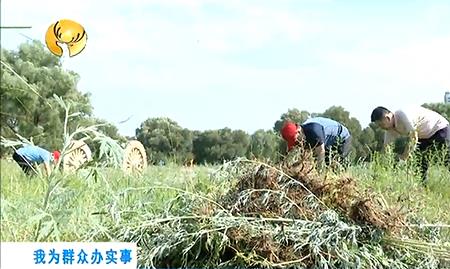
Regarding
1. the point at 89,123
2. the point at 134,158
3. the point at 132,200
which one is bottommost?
the point at 132,200

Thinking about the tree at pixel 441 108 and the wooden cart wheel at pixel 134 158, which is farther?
the tree at pixel 441 108

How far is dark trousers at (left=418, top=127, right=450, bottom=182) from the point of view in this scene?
2.43 m

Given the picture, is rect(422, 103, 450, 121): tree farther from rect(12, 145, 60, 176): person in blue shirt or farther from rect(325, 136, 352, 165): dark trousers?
rect(12, 145, 60, 176): person in blue shirt

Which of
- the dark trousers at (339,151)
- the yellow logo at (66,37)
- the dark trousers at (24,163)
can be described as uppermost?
the yellow logo at (66,37)

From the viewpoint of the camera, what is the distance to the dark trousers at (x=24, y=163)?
1.80 m

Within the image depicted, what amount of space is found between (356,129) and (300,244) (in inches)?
20.7

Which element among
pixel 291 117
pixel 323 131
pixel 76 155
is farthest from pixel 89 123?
pixel 323 131

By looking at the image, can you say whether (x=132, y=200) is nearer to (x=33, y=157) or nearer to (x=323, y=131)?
(x=33, y=157)

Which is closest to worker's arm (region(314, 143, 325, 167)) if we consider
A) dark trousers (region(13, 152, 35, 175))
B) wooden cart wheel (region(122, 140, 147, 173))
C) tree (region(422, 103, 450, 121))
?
tree (region(422, 103, 450, 121))

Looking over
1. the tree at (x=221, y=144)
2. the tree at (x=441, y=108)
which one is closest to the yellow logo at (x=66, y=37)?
the tree at (x=221, y=144)

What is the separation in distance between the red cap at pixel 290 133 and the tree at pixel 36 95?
573mm

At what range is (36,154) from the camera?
1.81 m

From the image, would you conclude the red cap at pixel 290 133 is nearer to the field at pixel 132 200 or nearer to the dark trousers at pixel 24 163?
the field at pixel 132 200

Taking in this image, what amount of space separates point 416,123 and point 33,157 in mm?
1230
